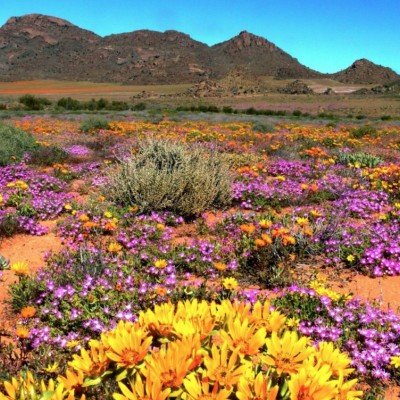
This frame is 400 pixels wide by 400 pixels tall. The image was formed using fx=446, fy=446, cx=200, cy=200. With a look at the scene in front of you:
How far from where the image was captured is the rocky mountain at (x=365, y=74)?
15530 cm

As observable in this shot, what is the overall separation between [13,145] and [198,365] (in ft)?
33.4

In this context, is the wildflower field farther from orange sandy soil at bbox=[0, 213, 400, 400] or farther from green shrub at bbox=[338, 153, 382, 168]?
green shrub at bbox=[338, 153, 382, 168]

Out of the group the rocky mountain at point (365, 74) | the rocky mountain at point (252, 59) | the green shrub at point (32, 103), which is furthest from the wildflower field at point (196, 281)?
the rocky mountain at point (252, 59)

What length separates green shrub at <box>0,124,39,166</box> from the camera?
9672 millimetres

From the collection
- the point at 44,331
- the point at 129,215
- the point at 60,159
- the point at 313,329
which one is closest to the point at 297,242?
the point at 313,329

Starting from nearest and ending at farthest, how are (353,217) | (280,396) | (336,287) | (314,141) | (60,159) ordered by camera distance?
1. (280,396)
2. (336,287)
3. (353,217)
4. (60,159)
5. (314,141)

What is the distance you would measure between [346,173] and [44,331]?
7.40 m

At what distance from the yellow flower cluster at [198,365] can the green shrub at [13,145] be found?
28.4ft

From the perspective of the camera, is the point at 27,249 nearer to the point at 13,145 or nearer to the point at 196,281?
the point at 196,281

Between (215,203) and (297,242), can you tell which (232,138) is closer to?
(215,203)

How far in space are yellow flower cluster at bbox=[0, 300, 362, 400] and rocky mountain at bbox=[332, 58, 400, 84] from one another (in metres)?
165

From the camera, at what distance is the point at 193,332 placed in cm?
166

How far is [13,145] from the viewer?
10578 mm

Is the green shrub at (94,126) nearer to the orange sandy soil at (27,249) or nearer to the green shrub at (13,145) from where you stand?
the green shrub at (13,145)
